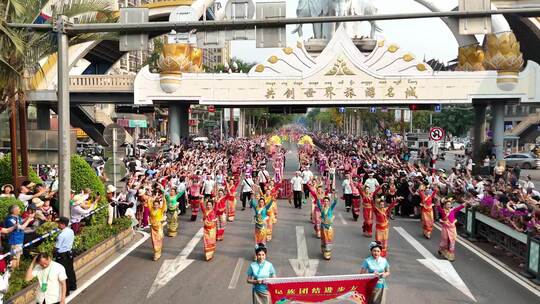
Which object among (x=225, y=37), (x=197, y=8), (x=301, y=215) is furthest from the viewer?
(x=197, y=8)

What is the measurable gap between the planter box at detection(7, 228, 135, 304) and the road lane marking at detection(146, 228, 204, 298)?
1.53 metres

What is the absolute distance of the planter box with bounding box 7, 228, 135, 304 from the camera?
27.9 feet

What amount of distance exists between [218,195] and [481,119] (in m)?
28.9

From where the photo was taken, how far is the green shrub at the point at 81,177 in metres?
14.6

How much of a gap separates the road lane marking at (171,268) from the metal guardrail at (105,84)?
23.2 metres

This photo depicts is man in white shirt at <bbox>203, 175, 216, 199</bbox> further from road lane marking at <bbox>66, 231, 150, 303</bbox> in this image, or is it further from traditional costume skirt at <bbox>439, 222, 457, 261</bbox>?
traditional costume skirt at <bbox>439, 222, 457, 261</bbox>

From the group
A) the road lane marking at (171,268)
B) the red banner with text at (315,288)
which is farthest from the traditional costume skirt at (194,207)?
the red banner with text at (315,288)

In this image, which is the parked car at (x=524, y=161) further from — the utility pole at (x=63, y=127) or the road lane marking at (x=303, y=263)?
the utility pole at (x=63, y=127)

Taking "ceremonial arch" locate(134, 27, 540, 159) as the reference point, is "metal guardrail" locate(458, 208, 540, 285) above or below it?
below

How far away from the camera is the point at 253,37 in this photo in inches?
406

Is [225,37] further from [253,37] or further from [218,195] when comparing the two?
[218,195]

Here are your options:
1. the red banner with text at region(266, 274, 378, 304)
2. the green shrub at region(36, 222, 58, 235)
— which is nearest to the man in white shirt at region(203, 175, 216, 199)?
the green shrub at region(36, 222, 58, 235)

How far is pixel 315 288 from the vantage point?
7.48 m

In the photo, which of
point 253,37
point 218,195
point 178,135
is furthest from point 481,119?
point 253,37
